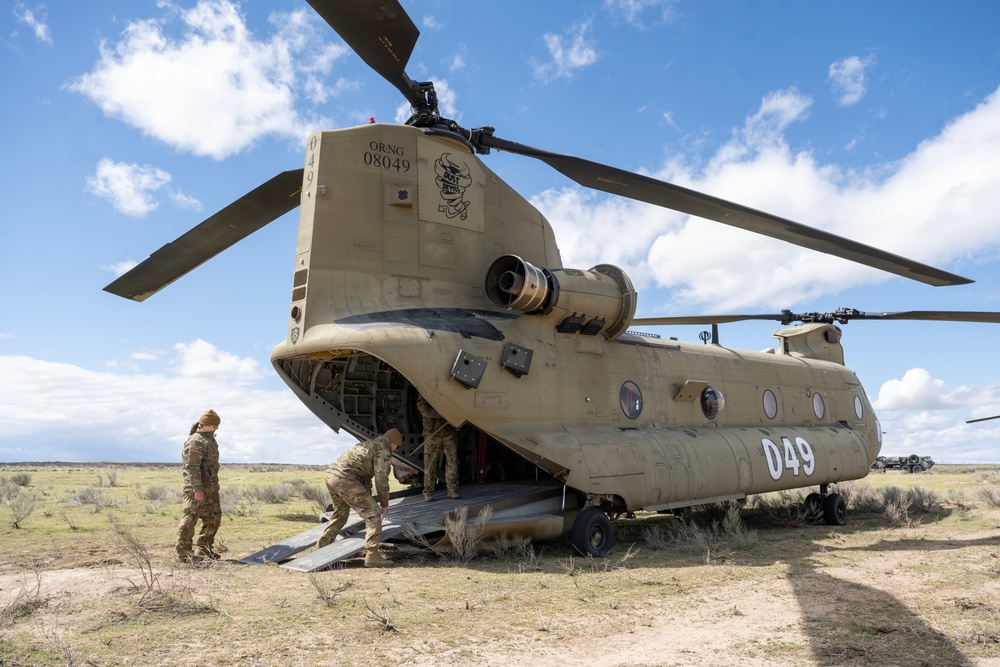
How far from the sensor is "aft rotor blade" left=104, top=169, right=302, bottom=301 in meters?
9.85

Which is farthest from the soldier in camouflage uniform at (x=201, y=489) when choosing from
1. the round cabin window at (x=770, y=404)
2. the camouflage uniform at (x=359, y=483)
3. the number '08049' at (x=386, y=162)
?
the round cabin window at (x=770, y=404)

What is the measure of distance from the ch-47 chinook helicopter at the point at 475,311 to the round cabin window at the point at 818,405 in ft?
13.0

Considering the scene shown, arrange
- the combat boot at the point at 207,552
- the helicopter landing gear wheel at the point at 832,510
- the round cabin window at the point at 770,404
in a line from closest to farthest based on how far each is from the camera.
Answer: the combat boot at the point at 207,552 → the helicopter landing gear wheel at the point at 832,510 → the round cabin window at the point at 770,404

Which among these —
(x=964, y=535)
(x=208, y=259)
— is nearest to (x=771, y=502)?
(x=964, y=535)

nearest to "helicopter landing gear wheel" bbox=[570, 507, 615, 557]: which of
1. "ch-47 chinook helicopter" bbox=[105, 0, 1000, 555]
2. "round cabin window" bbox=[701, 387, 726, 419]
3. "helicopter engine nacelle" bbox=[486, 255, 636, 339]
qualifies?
"ch-47 chinook helicopter" bbox=[105, 0, 1000, 555]

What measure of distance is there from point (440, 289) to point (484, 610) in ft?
16.0

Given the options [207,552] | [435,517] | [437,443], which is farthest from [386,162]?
[207,552]

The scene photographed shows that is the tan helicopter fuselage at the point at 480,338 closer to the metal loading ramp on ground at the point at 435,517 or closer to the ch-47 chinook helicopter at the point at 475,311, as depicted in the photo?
the ch-47 chinook helicopter at the point at 475,311

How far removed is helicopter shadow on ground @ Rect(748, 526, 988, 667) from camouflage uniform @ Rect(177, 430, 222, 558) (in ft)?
22.1

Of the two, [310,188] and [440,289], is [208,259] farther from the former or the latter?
[440,289]

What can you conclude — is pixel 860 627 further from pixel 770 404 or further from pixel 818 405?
pixel 818 405

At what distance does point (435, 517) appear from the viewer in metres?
8.73

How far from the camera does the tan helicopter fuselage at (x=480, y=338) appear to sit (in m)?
8.86

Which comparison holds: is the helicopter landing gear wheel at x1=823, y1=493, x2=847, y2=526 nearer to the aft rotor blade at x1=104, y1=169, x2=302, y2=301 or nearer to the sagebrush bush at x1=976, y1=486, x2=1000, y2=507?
the sagebrush bush at x1=976, y1=486, x2=1000, y2=507
